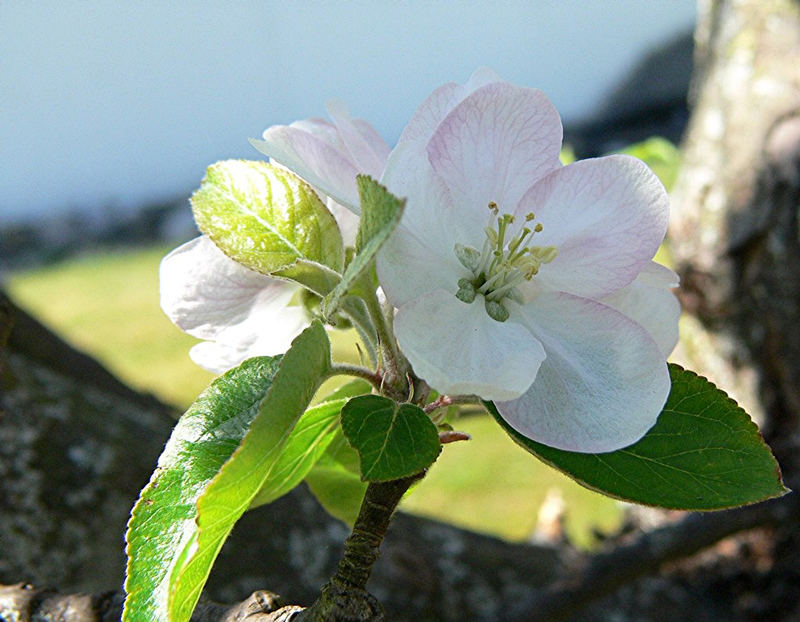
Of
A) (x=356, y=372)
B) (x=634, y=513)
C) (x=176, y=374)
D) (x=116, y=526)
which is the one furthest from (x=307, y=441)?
(x=176, y=374)

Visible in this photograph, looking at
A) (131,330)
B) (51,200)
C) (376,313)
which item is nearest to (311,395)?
(376,313)

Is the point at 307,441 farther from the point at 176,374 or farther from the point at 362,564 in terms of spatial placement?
the point at 176,374

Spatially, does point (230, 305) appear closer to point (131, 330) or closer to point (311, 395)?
point (311, 395)

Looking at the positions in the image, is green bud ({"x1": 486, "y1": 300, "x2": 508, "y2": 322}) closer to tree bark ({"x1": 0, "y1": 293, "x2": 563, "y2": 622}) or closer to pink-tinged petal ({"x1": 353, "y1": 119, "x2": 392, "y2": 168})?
pink-tinged petal ({"x1": 353, "y1": 119, "x2": 392, "y2": 168})

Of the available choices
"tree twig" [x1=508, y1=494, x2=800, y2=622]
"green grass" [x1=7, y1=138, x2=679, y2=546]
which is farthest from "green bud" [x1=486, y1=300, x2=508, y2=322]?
"tree twig" [x1=508, y1=494, x2=800, y2=622]

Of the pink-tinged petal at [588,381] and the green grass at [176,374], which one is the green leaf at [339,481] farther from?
the green grass at [176,374]

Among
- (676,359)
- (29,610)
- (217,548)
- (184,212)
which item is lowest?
Answer: (184,212)
